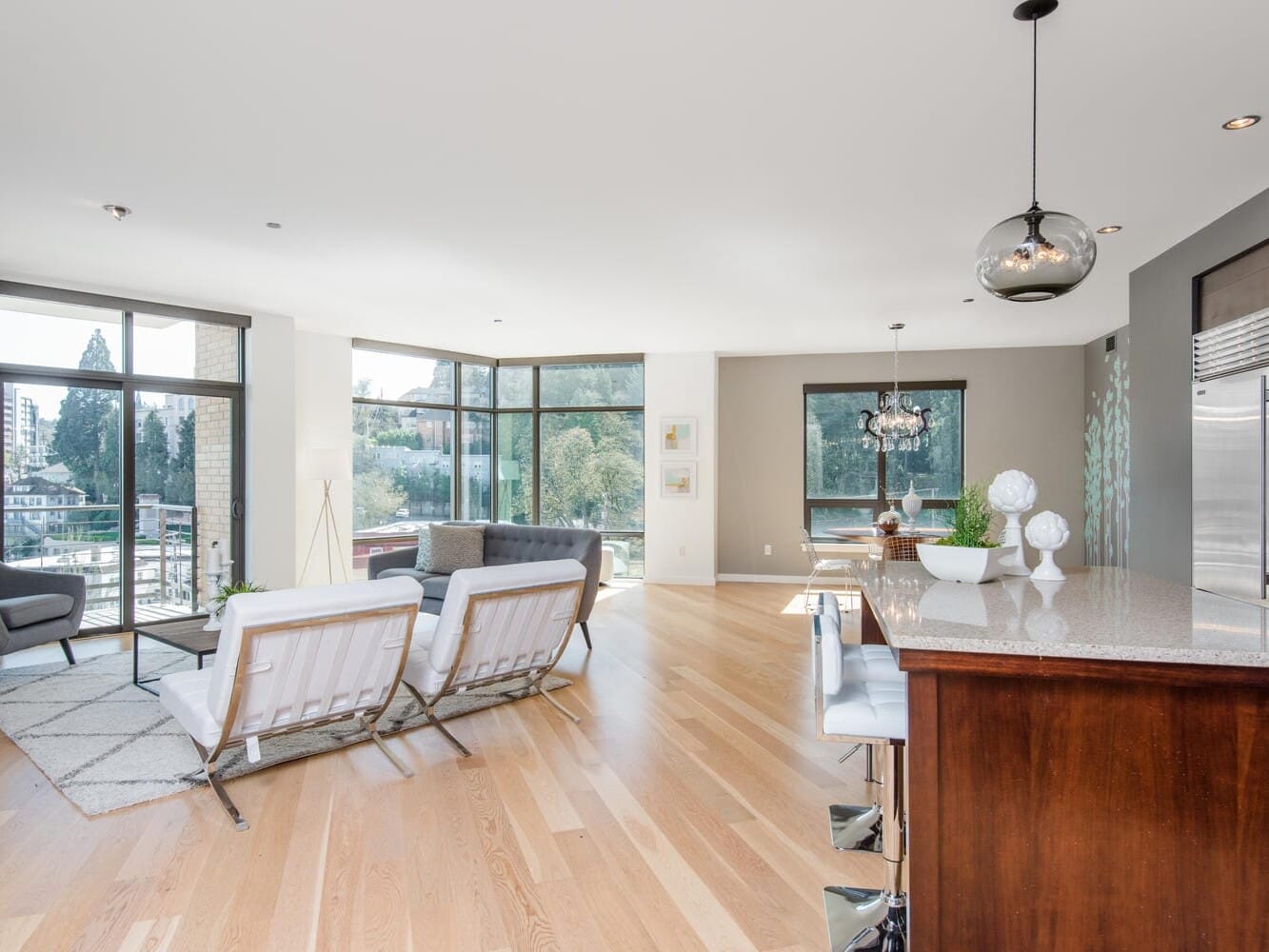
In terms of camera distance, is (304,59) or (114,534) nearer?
(304,59)

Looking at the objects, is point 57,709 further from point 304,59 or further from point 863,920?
point 863,920

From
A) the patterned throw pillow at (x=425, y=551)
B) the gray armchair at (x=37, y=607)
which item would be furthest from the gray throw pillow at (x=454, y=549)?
the gray armchair at (x=37, y=607)

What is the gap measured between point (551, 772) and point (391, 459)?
17.9ft

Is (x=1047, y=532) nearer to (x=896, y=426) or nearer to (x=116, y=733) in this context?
(x=116, y=733)

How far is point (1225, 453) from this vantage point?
379 centimetres

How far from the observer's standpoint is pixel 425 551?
6.13 meters

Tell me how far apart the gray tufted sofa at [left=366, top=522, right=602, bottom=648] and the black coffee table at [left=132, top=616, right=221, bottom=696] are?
4.03 feet

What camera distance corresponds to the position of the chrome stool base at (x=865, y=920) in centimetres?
198

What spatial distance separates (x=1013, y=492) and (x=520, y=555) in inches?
165

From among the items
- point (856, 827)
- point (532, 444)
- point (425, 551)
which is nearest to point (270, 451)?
point (425, 551)

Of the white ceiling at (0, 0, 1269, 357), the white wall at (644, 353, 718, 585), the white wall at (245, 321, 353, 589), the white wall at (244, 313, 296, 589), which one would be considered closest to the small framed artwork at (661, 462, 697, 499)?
the white wall at (644, 353, 718, 585)

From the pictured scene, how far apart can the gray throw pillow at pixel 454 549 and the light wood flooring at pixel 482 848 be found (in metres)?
2.22

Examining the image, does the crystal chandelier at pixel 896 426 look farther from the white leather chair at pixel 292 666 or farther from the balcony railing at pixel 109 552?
the balcony railing at pixel 109 552

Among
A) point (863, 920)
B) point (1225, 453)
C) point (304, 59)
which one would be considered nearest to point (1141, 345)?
point (1225, 453)
